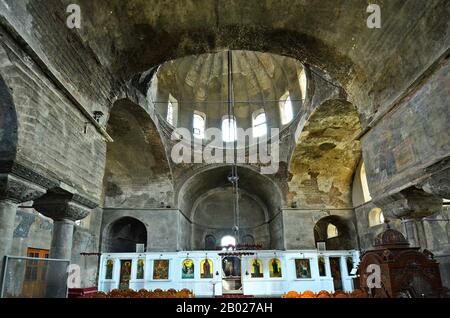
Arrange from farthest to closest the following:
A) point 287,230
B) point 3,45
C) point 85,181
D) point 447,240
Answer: point 287,230, point 447,240, point 85,181, point 3,45

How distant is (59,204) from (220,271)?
11.0 m

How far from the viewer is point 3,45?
483 cm

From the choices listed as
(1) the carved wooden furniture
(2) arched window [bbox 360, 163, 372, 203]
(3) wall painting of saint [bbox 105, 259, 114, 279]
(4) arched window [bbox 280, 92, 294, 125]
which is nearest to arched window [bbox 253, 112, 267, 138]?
(4) arched window [bbox 280, 92, 294, 125]

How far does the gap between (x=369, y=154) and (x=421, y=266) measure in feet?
12.6

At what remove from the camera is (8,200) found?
17.1ft

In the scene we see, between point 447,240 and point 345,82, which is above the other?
point 345,82

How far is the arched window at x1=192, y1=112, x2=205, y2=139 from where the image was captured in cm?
1955

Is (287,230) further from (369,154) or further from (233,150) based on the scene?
(369,154)

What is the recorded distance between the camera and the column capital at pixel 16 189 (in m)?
5.01

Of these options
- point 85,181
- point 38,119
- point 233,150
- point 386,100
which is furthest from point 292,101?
point 38,119

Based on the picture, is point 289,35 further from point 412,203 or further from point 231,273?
point 231,273

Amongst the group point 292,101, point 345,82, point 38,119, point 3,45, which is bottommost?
point 38,119

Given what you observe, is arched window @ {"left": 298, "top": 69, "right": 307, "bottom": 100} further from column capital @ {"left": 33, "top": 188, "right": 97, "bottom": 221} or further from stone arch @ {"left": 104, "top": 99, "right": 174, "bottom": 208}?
column capital @ {"left": 33, "top": 188, "right": 97, "bottom": 221}
